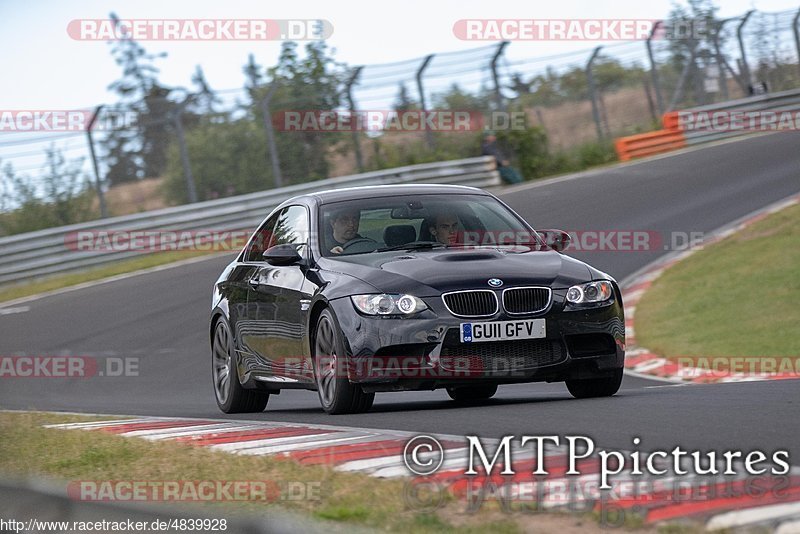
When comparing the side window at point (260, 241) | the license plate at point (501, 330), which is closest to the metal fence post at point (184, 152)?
the side window at point (260, 241)

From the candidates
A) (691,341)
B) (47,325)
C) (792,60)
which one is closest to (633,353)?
(691,341)

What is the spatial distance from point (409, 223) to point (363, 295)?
111cm

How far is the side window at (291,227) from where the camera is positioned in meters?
9.11

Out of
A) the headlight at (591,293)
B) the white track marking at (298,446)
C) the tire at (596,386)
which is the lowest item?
the tire at (596,386)

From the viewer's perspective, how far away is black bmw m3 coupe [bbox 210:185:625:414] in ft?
25.6

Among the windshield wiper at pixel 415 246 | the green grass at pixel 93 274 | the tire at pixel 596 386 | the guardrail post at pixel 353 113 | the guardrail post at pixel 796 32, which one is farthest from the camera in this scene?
the guardrail post at pixel 796 32

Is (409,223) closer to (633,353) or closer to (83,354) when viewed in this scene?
(633,353)

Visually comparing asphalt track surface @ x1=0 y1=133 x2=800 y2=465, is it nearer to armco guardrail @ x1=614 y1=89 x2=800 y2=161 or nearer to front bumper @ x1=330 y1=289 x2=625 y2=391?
front bumper @ x1=330 y1=289 x2=625 y2=391

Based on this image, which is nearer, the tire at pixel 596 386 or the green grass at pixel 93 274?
the tire at pixel 596 386

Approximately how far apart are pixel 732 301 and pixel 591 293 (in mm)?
6996

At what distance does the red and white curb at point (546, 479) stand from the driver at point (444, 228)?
1920 mm

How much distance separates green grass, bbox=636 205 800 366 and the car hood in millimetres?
4714

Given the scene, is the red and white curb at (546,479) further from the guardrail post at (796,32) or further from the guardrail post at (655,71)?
the guardrail post at (796,32)

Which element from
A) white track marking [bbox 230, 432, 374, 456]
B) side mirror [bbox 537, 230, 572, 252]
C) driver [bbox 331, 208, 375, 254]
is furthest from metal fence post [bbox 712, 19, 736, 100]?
white track marking [bbox 230, 432, 374, 456]
